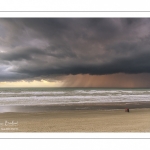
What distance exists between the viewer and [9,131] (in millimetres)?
3252

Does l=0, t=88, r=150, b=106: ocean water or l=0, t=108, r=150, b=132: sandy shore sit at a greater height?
l=0, t=88, r=150, b=106: ocean water

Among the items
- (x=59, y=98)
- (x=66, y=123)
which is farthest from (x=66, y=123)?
(x=59, y=98)

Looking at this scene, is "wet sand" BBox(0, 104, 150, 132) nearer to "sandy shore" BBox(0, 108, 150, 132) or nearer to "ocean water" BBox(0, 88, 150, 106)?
"sandy shore" BBox(0, 108, 150, 132)

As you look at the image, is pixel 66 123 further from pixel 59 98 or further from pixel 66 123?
pixel 59 98

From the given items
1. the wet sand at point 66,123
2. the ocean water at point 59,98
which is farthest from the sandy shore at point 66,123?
the ocean water at point 59,98

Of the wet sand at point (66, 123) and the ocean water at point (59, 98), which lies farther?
the ocean water at point (59, 98)

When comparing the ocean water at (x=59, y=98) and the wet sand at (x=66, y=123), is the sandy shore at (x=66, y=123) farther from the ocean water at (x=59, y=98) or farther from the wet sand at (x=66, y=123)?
the ocean water at (x=59, y=98)

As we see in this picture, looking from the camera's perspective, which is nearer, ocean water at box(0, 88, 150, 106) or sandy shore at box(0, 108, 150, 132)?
sandy shore at box(0, 108, 150, 132)

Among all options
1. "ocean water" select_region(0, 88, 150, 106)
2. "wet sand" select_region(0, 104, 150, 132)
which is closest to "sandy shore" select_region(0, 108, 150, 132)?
"wet sand" select_region(0, 104, 150, 132)
